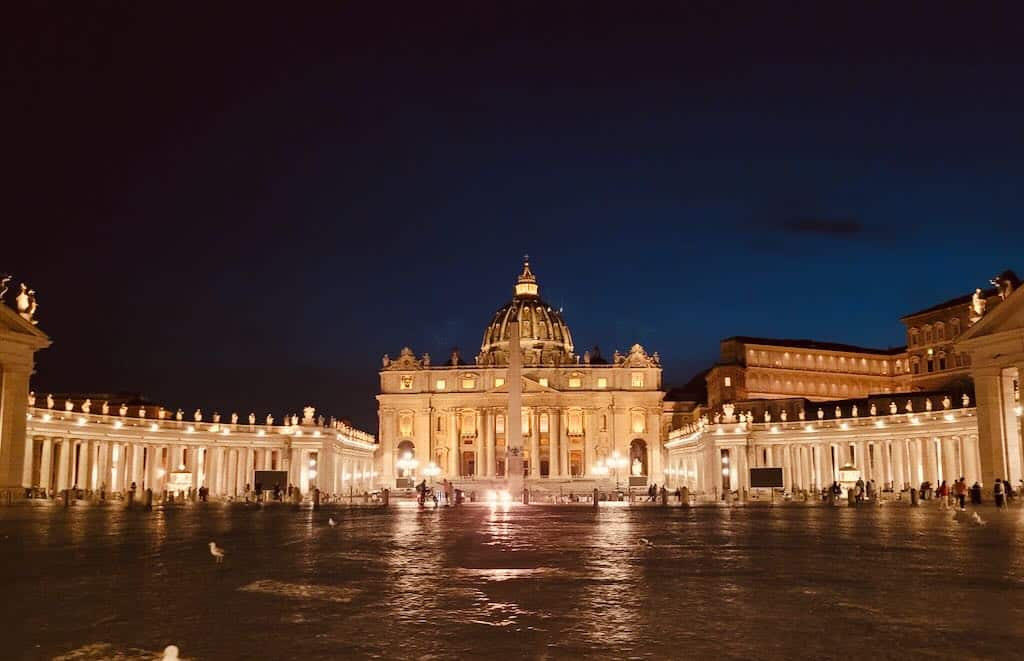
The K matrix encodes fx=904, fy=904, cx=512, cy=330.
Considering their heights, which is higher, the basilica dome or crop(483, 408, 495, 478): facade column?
the basilica dome

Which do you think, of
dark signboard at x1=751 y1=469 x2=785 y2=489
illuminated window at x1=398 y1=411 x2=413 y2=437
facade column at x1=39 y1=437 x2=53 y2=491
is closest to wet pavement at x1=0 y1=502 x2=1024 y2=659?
dark signboard at x1=751 y1=469 x2=785 y2=489

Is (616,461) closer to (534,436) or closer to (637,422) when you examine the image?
(637,422)

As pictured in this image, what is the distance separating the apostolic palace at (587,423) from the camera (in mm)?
44625

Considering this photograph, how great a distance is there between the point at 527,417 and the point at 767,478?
76453 mm

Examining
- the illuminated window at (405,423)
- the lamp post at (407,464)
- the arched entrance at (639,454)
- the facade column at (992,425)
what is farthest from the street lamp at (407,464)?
the facade column at (992,425)

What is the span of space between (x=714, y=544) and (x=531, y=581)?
9227 millimetres

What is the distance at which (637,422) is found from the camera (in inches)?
5561

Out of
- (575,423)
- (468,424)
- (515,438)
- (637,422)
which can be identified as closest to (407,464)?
(468,424)

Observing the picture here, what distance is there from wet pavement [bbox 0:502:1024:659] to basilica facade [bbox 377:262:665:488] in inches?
4559

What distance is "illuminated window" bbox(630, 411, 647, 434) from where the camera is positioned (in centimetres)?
14088

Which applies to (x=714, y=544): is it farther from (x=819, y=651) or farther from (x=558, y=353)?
(x=558, y=353)

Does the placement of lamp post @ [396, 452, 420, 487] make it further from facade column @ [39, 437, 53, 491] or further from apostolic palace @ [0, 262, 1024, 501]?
facade column @ [39, 437, 53, 491]

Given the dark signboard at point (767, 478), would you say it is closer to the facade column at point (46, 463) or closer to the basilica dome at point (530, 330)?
the facade column at point (46, 463)

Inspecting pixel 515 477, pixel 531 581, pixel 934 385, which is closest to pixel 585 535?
pixel 531 581
